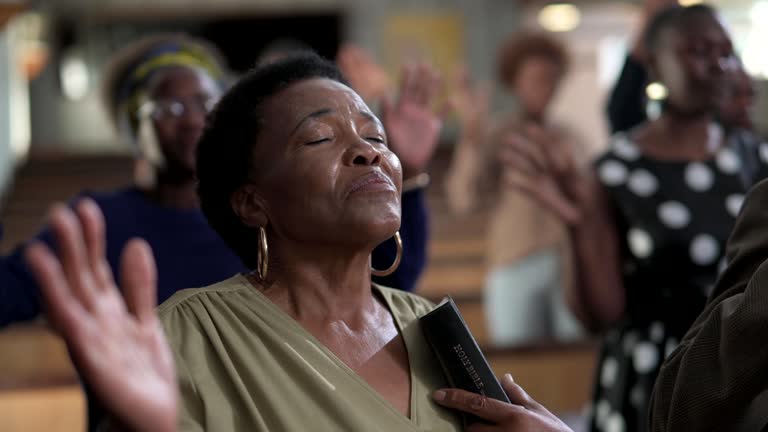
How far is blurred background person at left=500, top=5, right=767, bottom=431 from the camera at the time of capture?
6.93 ft

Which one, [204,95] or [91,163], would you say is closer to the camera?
[204,95]

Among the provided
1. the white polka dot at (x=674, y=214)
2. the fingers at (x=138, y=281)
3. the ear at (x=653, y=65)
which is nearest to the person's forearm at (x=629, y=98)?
the ear at (x=653, y=65)

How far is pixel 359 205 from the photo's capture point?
131 cm

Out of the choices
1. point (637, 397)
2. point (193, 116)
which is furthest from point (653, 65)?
point (193, 116)

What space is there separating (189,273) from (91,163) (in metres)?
8.63

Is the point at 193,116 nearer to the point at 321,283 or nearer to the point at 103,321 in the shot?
the point at 321,283

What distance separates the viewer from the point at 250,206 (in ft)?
4.64

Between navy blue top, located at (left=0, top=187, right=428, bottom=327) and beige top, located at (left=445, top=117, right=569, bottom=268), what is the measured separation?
1788mm

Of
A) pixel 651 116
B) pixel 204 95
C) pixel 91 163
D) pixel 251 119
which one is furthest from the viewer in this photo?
pixel 91 163

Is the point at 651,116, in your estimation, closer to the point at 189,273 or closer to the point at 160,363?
the point at 189,273

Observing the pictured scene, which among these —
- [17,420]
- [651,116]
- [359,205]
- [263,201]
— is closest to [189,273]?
[263,201]

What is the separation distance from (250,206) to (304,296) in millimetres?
157

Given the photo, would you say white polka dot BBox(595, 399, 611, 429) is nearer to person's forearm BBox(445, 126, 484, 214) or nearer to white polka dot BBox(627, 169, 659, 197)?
white polka dot BBox(627, 169, 659, 197)

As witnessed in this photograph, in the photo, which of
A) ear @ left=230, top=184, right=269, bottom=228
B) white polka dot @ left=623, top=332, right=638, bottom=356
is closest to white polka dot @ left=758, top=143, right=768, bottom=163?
white polka dot @ left=623, top=332, right=638, bottom=356
